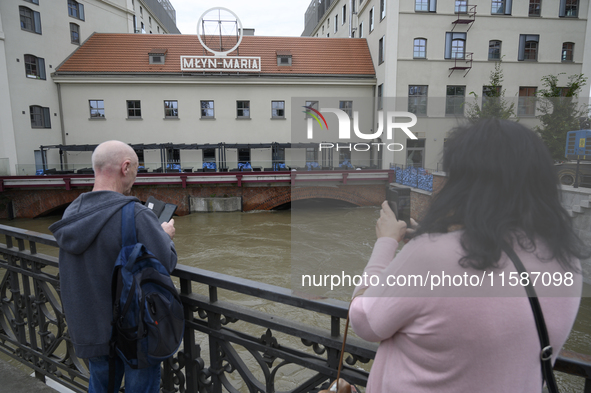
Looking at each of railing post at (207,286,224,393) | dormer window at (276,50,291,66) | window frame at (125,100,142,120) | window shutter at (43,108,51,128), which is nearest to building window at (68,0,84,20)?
window shutter at (43,108,51,128)

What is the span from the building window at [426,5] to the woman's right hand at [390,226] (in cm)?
2355

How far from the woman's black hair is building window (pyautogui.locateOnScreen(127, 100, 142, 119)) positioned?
966 inches

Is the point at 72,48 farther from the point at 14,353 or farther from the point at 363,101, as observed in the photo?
the point at 14,353

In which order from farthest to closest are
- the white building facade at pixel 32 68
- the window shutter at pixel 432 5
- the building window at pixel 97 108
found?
1. the building window at pixel 97 108
2. the window shutter at pixel 432 5
3. the white building facade at pixel 32 68

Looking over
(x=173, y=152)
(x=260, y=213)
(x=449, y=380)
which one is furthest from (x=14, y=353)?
(x=173, y=152)

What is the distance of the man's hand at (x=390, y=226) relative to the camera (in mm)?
1097

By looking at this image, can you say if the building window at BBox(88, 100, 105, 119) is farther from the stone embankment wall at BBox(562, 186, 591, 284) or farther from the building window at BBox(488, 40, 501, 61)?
the building window at BBox(488, 40, 501, 61)

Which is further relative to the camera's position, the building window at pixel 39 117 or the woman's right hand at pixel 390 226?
the building window at pixel 39 117

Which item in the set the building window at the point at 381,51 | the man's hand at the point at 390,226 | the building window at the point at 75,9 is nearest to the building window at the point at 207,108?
the building window at the point at 75,9

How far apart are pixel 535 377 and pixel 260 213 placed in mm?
17053

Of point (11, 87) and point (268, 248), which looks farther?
point (11, 87)

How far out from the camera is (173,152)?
2289 centimetres

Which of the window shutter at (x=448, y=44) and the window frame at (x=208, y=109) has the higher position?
the window shutter at (x=448, y=44)

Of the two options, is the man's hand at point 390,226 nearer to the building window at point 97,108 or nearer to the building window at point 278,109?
the building window at point 278,109
